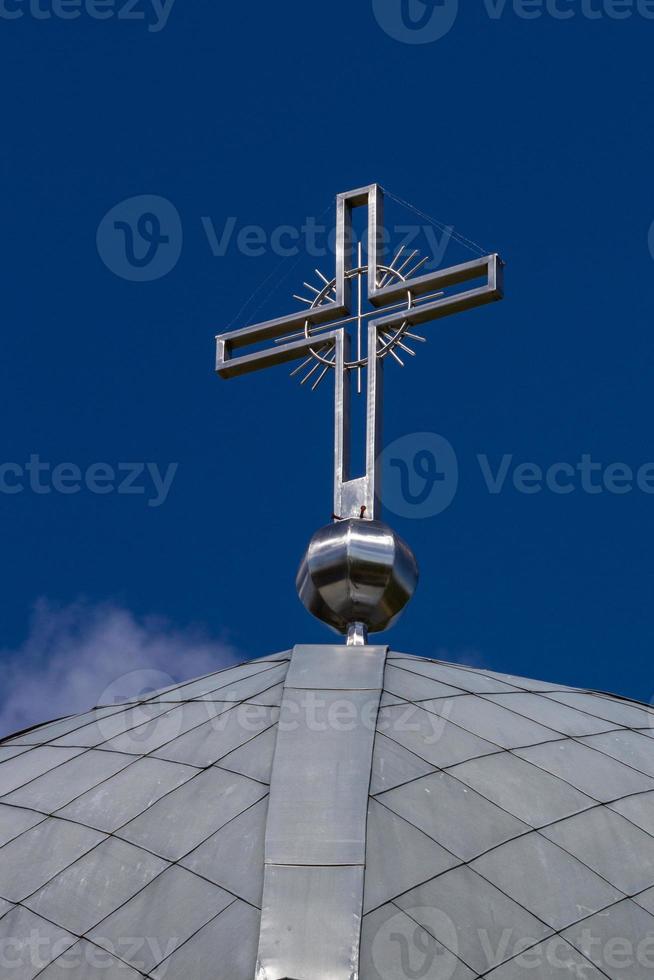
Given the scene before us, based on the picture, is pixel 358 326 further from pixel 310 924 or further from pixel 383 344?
pixel 310 924

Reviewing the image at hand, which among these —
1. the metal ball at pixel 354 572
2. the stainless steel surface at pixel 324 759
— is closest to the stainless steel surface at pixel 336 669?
the stainless steel surface at pixel 324 759

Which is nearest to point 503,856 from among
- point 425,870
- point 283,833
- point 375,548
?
point 425,870

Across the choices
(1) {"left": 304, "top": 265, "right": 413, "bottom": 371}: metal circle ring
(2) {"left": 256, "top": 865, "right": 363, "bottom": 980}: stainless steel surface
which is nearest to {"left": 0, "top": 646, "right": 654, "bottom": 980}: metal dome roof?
(2) {"left": 256, "top": 865, "right": 363, "bottom": 980}: stainless steel surface

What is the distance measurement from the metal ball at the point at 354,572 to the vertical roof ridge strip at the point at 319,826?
127cm

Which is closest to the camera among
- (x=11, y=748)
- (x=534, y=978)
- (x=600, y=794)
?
(x=534, y=978)

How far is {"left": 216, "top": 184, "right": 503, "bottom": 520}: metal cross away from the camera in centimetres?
1691

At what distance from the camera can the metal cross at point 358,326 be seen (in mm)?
16906

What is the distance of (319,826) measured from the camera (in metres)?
13.0

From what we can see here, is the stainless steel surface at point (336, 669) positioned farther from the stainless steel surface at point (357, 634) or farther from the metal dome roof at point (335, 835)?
the stainless steel surface at point (357, 634)

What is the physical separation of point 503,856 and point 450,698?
2.11m

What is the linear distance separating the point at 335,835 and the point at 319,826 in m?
0.15

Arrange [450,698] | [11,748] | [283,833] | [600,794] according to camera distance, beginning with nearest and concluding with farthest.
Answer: [283,833] < [600,794] < [450,698] < [11,748]

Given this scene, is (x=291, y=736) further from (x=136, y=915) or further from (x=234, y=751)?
(x=136, y=915)

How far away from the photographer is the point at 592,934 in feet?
41.1
